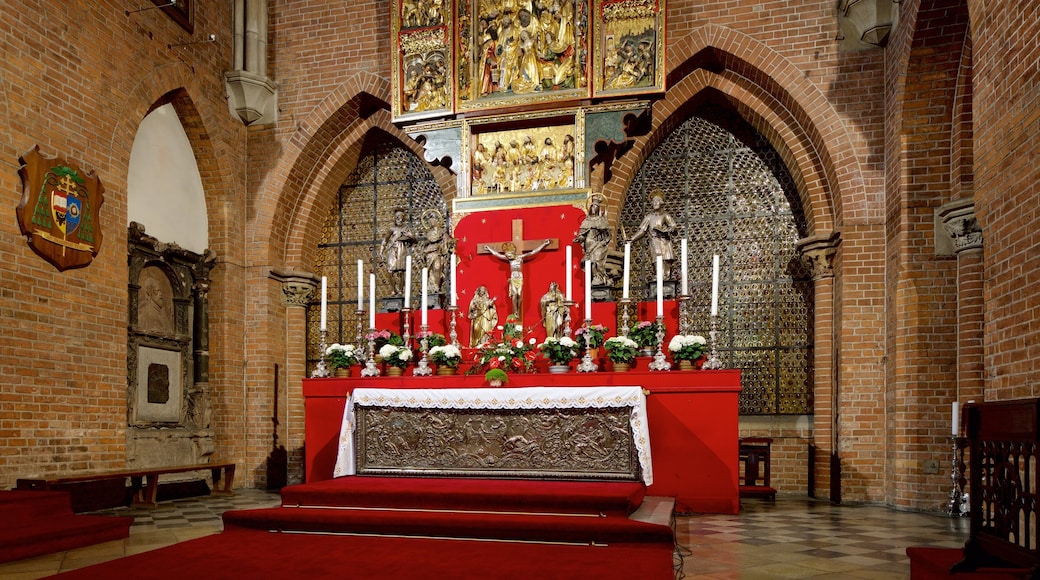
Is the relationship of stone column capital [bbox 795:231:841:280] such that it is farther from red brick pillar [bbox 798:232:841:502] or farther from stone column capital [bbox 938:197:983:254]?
stone column capital [bbox 938:197:983:254]

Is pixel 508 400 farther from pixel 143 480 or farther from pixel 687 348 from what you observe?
pixel 143 480

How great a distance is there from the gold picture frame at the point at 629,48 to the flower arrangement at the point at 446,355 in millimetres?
4070

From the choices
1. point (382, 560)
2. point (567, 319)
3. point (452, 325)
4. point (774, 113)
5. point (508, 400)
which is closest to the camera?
point (382, 560)

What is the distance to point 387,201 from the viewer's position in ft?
43.6

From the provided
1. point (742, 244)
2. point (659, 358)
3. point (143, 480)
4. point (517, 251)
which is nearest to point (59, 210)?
point (143, 480)

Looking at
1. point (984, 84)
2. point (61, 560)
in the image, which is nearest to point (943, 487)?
point (984, 84)

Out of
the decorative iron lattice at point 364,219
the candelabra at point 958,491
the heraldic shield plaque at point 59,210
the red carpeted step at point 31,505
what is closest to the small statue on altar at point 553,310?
the decorative iron lattice at point 364,219

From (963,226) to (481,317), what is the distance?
5.67m

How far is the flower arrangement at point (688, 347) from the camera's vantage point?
27.7 feet

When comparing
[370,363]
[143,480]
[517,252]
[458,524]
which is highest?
[517,252]

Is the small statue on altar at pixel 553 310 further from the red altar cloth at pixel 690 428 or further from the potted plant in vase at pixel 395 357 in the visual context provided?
the potted plant in vase at pixel 395 357

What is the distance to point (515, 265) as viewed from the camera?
10.6m

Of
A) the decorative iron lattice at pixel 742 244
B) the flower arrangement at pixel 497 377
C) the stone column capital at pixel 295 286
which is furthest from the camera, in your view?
the stone column capital at pixel 295 286

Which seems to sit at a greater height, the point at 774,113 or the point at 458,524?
the point at 774,113
